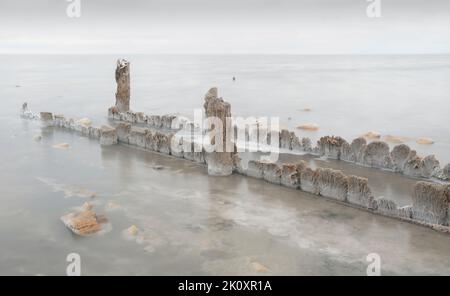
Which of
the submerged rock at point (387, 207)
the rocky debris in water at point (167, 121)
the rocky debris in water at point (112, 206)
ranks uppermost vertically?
the rocky debris in water at point (167, 121)

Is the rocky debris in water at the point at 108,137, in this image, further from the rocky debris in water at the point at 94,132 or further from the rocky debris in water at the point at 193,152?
the rocky debris in water at the point at 193,152

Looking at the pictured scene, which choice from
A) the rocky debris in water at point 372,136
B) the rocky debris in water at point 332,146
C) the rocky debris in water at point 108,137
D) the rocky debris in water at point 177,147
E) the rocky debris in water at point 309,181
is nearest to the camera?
the rocky debris in water at point 309,181

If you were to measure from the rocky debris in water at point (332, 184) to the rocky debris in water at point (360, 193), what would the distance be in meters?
0.14

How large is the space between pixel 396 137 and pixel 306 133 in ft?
12.5

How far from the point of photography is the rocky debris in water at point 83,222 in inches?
386

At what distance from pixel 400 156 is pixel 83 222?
9.37m

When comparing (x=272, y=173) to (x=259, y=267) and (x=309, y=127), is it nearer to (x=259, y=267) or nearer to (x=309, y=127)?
(x=259, y=267)

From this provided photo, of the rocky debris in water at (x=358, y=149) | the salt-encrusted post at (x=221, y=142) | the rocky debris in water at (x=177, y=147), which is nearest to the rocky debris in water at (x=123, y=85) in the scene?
the rocky debris in water at (x=177, y=147)

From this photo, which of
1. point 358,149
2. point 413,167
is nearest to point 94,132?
point 358,149

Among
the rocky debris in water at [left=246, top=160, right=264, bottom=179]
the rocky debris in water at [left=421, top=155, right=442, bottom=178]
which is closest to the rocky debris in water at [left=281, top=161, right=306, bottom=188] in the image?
the rocky debris in water at [left=246, top=160, right=264, bottom=179]

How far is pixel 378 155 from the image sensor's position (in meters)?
14.4

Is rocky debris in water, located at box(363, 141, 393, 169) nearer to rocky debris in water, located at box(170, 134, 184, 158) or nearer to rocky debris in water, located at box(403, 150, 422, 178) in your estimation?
rocky debris in water, located at box(403, 150, 422, 178)
